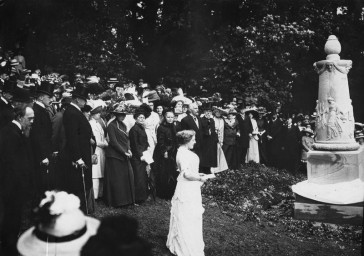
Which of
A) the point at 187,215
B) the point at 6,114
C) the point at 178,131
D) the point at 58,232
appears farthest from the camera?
the point at 178,131

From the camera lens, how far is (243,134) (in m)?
13.5

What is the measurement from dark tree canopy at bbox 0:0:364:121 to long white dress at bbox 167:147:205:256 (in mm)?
7679

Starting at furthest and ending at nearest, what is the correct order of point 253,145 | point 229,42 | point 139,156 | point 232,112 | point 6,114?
point 229,42, point 253,145, point 232,112, point 139,156, point 6,114

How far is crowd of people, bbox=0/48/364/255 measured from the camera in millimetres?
5293

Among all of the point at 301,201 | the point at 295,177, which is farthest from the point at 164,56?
the point at 301,201

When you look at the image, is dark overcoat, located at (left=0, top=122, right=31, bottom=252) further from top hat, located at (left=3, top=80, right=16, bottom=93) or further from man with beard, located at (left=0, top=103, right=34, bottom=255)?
top hat, located at (left=3, top=80, right=16, bottom=93)

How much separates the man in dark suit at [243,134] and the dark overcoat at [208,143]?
5.70ft

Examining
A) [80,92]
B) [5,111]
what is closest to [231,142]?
[80,92]

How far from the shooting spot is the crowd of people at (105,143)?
5293 mm

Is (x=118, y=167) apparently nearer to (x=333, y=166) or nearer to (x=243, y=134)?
(x=333, y=166)

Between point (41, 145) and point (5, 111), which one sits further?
point (41, 145)

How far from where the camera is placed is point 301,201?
817 centimetres

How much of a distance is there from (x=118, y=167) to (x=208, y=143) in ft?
12.9

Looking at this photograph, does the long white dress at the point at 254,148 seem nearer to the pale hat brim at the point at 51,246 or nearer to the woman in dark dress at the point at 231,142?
the woman in dark dress at the point at 231,142
